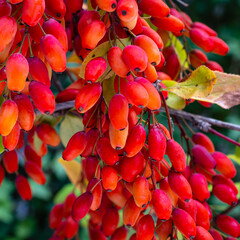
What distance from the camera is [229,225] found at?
624 mm

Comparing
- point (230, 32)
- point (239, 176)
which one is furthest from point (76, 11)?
point (239, 176)

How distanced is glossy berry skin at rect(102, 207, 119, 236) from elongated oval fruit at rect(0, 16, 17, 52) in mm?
315

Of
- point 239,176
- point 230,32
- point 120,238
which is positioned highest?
point 120,238

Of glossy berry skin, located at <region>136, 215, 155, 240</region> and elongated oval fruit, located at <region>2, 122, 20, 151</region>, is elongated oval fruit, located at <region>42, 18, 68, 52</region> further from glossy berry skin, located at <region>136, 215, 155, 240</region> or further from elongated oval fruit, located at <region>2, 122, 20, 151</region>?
glossy berry skin, located at <region>136, 215, 155, 240</region>

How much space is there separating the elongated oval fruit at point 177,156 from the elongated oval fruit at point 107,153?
69 millimetres

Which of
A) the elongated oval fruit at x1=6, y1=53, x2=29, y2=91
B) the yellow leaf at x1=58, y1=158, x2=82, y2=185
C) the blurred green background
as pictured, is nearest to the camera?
the elongated oval fruit at x1=6, y1=53, x2=29, y2=91

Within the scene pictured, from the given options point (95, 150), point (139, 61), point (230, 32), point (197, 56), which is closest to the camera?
point (139, 61)

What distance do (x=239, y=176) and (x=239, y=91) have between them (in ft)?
5.50

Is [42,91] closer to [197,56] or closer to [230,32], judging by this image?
[197,56]

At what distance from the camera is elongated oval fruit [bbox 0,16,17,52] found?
1.33 feet

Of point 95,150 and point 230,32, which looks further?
point 230,32

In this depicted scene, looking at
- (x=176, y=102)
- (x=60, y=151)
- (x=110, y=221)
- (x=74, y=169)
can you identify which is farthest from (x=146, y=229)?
(x=60, y=151)

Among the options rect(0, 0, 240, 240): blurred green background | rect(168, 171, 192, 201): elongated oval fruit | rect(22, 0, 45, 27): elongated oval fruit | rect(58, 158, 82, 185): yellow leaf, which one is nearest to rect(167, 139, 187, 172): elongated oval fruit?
rect(168, 171, 192, 201): elongated oval fruit

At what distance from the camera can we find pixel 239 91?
22.1 inches
